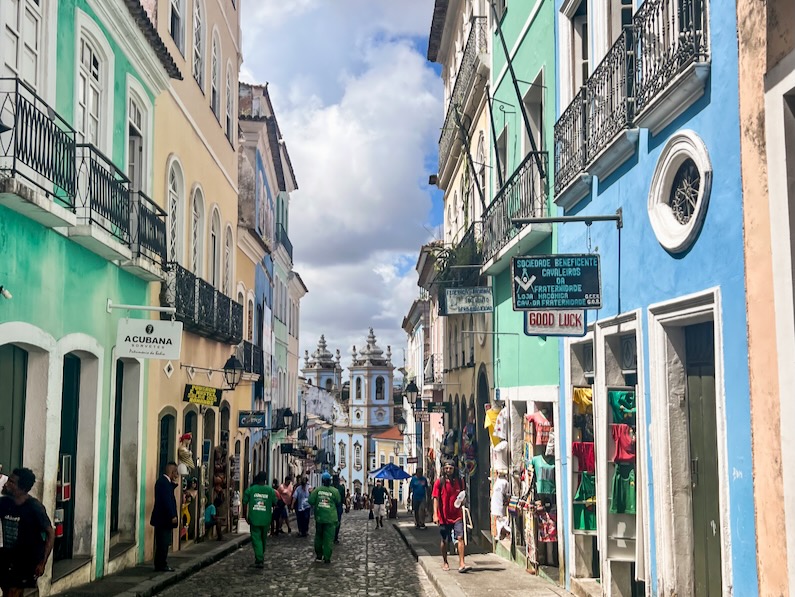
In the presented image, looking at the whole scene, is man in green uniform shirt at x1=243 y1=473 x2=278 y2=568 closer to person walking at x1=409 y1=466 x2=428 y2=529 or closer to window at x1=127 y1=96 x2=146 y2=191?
window at x1=127 y1=96 x2=146 y2=191

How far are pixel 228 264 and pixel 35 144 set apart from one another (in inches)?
514

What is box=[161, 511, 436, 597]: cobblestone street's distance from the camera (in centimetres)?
1214

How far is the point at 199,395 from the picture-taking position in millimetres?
16688

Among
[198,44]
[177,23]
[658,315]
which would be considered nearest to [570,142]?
[658,315]

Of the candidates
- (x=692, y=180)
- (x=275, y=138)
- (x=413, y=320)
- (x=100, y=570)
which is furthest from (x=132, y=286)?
(x=413, y=320)

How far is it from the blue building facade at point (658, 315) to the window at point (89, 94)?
229 inches

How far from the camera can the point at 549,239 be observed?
506 inches

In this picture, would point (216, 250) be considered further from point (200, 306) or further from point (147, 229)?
point (147, 229)

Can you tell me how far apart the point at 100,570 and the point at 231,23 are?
14.4 meters

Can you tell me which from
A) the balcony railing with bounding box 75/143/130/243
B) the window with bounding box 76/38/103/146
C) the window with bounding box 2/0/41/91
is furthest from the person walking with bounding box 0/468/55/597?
the window with bounding box 76/38/103/146

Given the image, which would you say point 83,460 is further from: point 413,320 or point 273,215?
point 413,320

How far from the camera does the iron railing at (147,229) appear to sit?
42.4 ft

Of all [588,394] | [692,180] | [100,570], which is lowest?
[100,570]

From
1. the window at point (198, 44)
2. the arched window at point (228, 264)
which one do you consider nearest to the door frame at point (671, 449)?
the window at point (198, 44)
